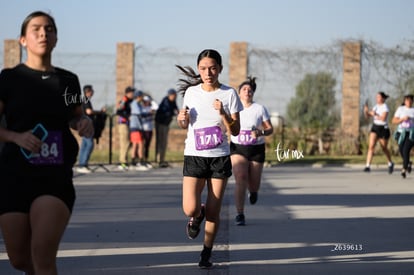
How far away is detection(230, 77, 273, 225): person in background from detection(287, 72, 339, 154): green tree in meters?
17.8

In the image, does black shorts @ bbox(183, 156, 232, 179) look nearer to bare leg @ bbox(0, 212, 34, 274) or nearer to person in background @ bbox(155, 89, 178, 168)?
bare leg @ bbox(0, 212, 34, 274)

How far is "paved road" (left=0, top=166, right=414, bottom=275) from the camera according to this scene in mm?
8359

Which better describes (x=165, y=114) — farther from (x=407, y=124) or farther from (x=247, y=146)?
(x=247, y=146)

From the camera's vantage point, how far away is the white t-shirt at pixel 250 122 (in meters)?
11.7

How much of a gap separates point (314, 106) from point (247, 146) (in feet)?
62.6

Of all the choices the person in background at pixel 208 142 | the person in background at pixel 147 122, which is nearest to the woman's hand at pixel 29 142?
the person in background at pixel 208 142

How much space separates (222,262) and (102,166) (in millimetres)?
14389

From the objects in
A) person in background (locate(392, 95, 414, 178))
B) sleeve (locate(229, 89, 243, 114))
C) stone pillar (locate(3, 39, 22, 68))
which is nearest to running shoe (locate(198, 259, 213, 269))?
sleeve (locate(229, 89, 243, 114))

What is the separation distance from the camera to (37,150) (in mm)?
5430

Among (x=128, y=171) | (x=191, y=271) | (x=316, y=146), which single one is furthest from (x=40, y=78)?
(x=316, y=146)

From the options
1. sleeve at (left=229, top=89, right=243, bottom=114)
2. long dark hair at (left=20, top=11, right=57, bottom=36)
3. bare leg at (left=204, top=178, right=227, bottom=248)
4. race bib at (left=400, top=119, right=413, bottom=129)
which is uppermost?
long dark hair at (left=20, top=11, right=57, bottom=36)

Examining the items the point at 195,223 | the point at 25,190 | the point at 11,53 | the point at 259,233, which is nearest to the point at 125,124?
the point at 11,53

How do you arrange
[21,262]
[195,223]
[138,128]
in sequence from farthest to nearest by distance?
[138,128], [195,223], [21,262]

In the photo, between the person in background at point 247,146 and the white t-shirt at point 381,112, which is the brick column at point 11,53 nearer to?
the white t-shirt at point 381,112
